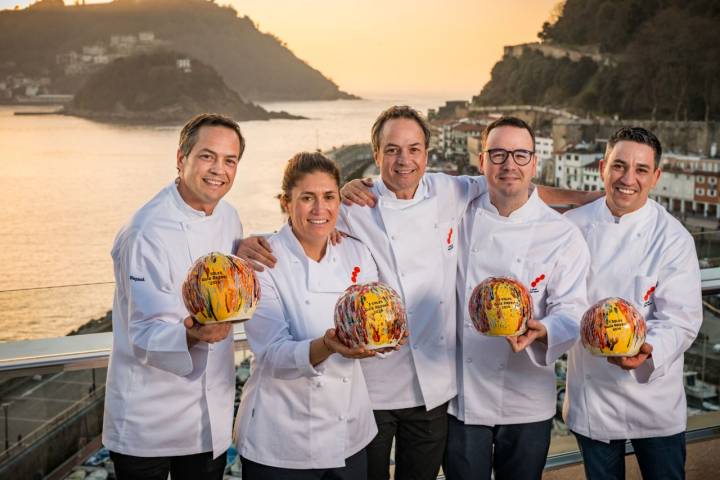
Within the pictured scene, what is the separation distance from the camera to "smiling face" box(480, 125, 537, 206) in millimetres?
1959

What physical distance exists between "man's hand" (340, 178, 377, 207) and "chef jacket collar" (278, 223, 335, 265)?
263 mm

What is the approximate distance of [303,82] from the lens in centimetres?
4428

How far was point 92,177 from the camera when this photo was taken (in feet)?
126

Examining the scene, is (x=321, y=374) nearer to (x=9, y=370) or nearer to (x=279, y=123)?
(x=9, y=370)

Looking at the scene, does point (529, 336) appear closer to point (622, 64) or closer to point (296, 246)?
point (296, 246)

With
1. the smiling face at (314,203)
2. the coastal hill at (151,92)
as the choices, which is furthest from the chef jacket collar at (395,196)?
the coastal hill at (151,92)

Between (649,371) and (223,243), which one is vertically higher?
(223,243)

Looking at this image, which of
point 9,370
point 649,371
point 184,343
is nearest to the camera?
point 184,343

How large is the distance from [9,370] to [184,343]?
0.96 meters

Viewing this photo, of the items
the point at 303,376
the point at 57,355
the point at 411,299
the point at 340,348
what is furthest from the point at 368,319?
the point at 57,355

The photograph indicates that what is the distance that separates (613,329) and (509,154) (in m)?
0.53

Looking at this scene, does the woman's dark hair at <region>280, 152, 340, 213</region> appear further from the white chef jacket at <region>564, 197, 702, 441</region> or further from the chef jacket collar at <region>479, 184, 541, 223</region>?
the white chef jacket at <region>564, 197, 702, 441</region>

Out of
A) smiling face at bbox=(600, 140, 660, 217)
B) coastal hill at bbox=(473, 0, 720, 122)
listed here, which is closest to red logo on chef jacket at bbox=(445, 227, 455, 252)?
smiling face at bbox=(600, 140, 660, 217)

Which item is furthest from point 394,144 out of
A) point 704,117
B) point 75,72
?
point 704,117
